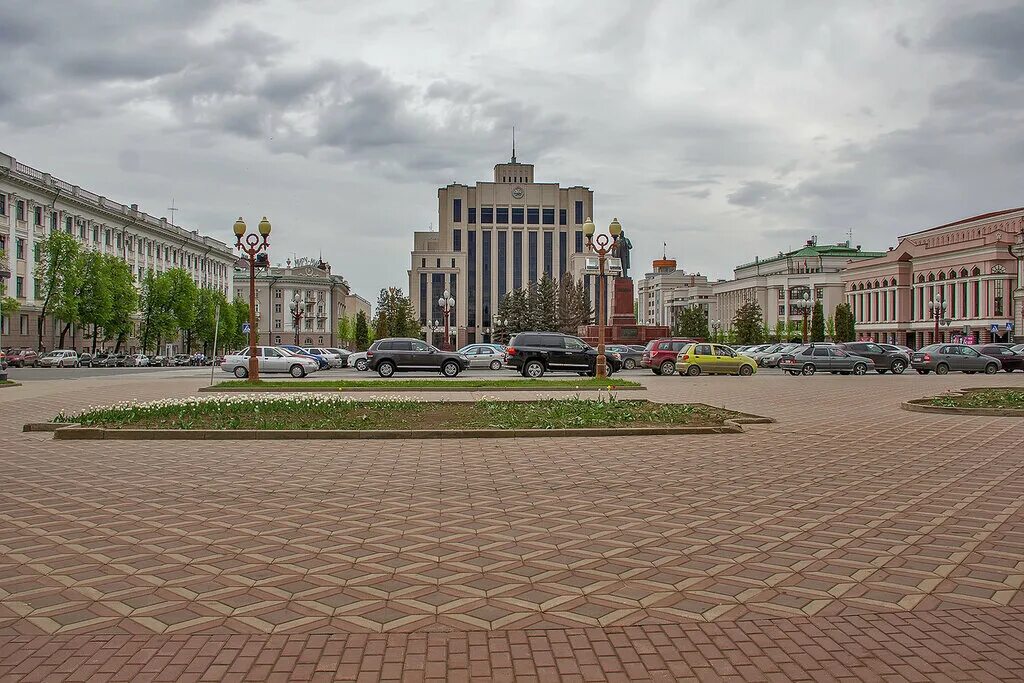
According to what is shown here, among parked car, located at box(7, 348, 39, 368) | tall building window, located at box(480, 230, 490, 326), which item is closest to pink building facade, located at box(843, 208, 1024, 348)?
tall building window, located at box(480, 230, 490, 326)

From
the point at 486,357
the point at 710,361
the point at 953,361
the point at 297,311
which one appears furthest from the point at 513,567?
the point at 297,311

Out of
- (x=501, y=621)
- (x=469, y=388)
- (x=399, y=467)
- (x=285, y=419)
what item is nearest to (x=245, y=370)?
(x=469, y=388)

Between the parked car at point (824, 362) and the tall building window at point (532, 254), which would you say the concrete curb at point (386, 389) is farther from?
the tall building window at point (532, 254)

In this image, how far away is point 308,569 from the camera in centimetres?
555

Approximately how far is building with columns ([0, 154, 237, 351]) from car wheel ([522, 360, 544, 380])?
3272cm

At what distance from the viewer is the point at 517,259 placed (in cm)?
13950

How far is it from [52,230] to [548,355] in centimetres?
4752

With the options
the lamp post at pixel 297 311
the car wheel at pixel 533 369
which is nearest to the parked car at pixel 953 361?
the car wheel at pixel 533 369

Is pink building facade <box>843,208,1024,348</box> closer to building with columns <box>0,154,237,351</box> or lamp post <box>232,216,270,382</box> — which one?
lamp post <box>232,216,270,382</box>

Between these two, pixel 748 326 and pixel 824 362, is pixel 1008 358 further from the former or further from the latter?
pixel 748 326

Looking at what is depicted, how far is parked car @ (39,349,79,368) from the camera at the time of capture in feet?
182

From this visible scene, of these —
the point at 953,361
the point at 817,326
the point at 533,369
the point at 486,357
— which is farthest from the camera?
the point at 817,326

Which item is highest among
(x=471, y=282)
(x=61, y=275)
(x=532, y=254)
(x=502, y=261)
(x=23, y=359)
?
(x=532, y=254)

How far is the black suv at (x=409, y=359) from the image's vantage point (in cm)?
3438
